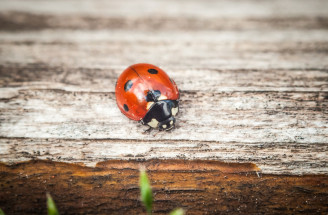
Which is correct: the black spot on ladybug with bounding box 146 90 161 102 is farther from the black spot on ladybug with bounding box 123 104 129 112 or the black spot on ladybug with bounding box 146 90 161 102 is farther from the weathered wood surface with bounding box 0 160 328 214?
the weathered wood surface with bounding box 0 160 328 214

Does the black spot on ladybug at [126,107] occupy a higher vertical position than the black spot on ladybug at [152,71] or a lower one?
lower

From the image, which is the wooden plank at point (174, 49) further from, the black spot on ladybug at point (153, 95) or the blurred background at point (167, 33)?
the black spot on ladybug at point (153, 95)

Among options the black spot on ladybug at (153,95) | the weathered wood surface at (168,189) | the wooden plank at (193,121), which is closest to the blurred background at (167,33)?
the wooden plank at (193,121)

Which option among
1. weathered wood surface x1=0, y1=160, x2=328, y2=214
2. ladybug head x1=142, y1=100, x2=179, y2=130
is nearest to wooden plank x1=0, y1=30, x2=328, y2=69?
ladybug head x1=142, y1=100, x2=179, y2=130

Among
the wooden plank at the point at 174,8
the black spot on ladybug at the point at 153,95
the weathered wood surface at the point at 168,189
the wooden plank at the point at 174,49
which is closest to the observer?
the weathered wood surface at the point at 168,189

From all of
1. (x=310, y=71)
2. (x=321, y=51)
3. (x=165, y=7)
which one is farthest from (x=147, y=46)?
(x=321, y=51)

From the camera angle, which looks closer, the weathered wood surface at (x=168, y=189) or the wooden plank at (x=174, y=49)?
the weathered wood surface at (x=168, y=189)
